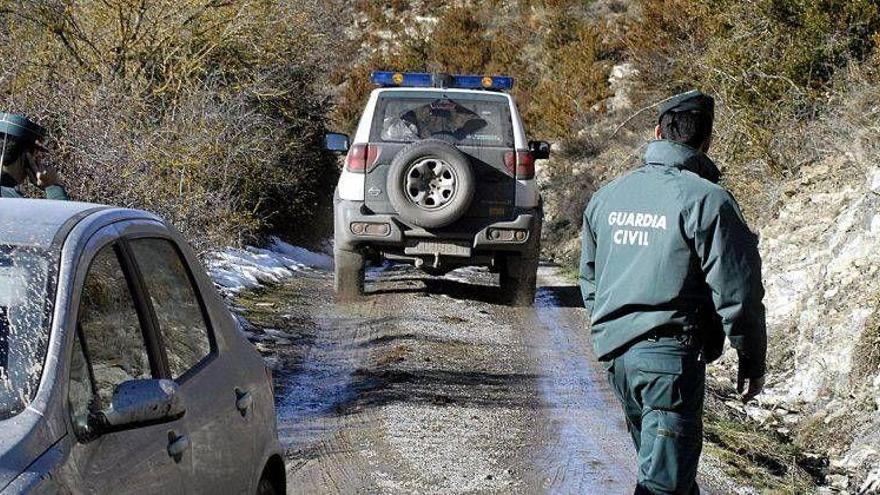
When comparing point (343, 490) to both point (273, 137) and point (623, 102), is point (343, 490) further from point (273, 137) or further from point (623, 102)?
point (623, 102)

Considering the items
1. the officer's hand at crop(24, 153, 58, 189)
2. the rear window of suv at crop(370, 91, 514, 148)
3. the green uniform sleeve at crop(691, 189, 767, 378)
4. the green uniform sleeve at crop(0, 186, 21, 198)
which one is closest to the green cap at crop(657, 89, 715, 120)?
the green uniform sleeve at crop(691, 189, 767, 378)

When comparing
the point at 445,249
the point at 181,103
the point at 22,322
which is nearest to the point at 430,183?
the point at 445,249

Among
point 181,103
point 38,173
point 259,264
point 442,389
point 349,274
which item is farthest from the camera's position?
point 259,264

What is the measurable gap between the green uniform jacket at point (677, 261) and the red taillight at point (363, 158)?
296 inches

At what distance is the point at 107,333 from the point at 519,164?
9111mm

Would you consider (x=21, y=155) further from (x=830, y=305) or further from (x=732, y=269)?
(x=830, y=305)

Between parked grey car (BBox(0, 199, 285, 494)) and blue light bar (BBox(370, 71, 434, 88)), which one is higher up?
blue light bar (BBox(370, 71, 434, 88))

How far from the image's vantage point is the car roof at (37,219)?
3307 mm

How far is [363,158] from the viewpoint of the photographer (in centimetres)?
1223

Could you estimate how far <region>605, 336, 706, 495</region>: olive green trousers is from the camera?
14.7 ft

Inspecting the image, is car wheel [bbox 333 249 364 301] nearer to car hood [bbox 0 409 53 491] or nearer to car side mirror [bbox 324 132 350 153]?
car side mirror [bbox 324 132 350 153]

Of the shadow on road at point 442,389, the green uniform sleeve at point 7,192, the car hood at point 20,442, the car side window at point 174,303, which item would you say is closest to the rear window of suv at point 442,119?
the shadow on road at point 442,389

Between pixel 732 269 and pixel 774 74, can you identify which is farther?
pixel 774 74

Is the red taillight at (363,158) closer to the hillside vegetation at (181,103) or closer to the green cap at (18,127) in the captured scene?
the hillside vegetation at (181,103)
